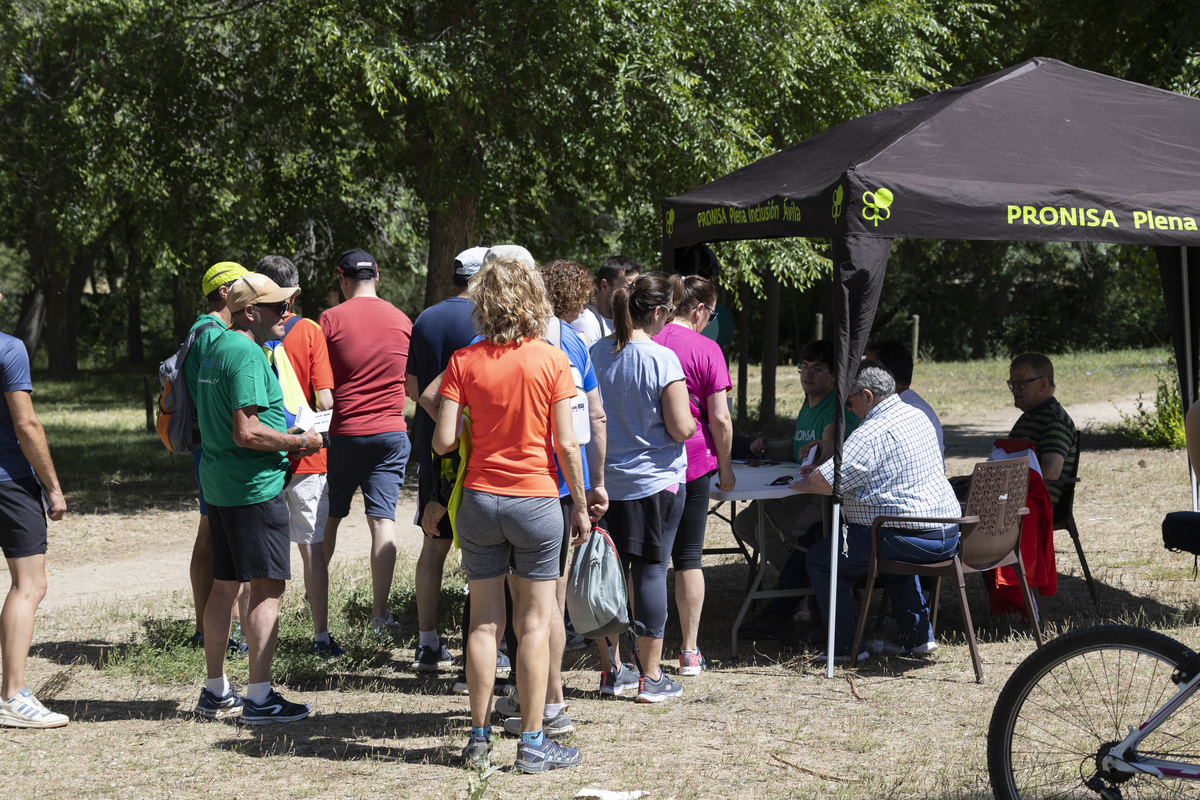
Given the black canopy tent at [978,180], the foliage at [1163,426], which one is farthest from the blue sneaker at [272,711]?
the foliage at [1163,426]

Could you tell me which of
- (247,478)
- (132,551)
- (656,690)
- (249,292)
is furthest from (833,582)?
(132,551)

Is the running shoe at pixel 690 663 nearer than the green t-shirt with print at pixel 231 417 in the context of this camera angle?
No

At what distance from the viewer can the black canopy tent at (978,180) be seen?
5066 mm

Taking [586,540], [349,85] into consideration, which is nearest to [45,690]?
[586,540]

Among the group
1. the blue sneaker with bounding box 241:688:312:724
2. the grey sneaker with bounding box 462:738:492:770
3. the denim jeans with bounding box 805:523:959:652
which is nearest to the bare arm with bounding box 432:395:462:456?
the grey sneaker with bounding box 462:738:492:770

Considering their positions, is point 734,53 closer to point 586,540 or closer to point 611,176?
point 611,176

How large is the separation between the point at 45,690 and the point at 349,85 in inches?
261

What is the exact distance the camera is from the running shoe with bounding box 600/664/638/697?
499cm

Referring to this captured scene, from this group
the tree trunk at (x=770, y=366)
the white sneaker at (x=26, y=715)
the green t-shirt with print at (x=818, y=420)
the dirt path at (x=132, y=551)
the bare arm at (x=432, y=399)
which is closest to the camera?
the bare arm at (x=432, y=399)

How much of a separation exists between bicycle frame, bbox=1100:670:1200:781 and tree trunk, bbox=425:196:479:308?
9620mm

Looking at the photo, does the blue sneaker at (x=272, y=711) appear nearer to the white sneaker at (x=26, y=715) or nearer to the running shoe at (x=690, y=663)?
the white sneaker at (x=26, y=715)

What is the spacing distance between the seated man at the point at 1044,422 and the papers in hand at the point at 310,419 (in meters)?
3.65

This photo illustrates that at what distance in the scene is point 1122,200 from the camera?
5.34m

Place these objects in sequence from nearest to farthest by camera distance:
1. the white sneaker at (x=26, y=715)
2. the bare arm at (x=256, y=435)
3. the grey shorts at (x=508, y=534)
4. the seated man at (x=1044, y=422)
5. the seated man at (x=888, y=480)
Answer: the grey shorts at (x=508, y=534)
the bare arm at (x=256, y=435)
the white sneaker at (x=26, y=715)
the seated man at (x=888, y=480)
the seated man at (x=1044, y=422)
